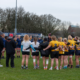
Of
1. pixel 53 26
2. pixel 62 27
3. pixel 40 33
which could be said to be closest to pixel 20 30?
pixel 40 33

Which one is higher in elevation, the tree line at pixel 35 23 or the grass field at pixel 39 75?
the tree line at pixel 35 23

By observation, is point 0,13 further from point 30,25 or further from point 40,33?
point 40,33

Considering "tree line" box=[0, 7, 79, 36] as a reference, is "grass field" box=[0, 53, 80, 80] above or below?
below

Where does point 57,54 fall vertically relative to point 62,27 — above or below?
below

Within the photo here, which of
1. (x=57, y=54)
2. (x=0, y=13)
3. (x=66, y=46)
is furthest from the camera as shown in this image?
(x=0, y=13)

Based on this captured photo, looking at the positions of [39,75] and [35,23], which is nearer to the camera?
[39,75]

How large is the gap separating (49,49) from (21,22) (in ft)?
140

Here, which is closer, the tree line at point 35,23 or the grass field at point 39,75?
the grass field at point 39,75

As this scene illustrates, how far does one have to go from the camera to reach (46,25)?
51625 millimetres

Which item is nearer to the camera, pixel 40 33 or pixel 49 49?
pixel 49 49

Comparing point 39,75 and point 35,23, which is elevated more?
point 35,23

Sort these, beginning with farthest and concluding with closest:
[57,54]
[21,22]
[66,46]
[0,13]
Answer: [21,22]
[0,13]
[66,46]
[57,54]

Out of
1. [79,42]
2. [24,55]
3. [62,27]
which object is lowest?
[24,55]

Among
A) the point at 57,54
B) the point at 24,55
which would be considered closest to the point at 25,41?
the point at 24,55
